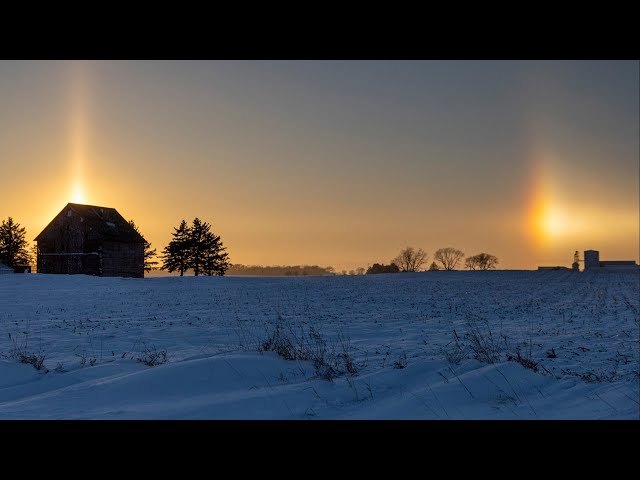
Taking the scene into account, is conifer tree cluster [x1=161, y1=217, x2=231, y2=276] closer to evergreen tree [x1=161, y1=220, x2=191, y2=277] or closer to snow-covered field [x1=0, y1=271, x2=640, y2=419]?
evergreen tree [x1=161, y1=220, x2=191, y2=277]

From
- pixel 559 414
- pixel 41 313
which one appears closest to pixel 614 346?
pixel 559 414

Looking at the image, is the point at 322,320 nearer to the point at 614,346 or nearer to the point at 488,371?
the point at 614,346

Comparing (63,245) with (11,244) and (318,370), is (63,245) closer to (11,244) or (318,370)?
(11,244)

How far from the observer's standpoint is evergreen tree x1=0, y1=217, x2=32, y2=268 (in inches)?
2896

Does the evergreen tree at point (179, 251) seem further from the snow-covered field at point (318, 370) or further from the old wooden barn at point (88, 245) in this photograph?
the snow-covered field at point (318, 370)

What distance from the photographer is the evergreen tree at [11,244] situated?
73.6 meters

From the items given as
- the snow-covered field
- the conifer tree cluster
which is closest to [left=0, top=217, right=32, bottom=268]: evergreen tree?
the conifer tree cluster

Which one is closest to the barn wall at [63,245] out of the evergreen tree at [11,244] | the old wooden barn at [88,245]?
the old wooden barn at [88,245]

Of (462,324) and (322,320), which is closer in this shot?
(462,324)

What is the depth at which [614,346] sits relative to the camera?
35.4ft

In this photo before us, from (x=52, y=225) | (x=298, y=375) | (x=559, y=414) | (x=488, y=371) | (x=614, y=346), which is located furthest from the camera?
(x=52, y=225)

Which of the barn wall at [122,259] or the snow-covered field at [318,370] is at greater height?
the barn wall at [122,259]

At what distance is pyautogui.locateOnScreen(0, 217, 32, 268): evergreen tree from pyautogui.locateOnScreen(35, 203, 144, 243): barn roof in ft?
80.0
